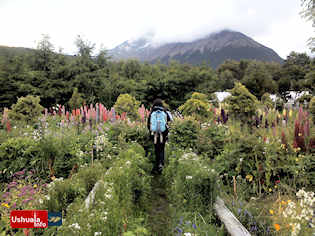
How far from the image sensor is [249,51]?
194125 mm

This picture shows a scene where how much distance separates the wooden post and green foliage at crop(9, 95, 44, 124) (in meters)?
7.30

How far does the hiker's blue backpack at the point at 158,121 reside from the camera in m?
5.26

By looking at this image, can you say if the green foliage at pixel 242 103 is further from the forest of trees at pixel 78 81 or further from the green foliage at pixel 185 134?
the forest of trees at pixel 78 81

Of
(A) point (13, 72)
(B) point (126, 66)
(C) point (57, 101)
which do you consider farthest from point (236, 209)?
(B) point (126, 66)

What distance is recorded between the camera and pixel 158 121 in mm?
5250

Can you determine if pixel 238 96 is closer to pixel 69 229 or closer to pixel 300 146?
pixel 300 146

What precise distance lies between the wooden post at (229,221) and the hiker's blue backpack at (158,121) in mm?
2567

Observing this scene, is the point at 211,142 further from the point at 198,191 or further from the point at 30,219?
the point at 30,219

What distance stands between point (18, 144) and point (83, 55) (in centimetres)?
1753

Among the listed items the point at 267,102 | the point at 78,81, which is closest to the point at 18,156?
the point at 267,102

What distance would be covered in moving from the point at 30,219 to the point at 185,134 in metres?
5.01

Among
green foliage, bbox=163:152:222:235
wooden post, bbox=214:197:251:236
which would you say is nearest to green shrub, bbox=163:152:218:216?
green foliage, bbox=163:152:222:235

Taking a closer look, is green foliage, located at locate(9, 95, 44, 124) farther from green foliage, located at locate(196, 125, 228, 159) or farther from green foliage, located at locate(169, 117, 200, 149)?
green foliage, located at locate(196, 125, 228, 159)

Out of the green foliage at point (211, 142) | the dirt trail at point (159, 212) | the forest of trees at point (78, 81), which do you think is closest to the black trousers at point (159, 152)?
the dirt trail at point (159, 212)
